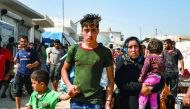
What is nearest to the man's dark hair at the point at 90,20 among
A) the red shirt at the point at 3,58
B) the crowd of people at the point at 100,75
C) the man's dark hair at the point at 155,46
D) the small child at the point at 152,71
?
the crowd of people at the point at 100,75

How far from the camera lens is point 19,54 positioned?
9.84 meters

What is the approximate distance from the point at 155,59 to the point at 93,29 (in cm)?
101

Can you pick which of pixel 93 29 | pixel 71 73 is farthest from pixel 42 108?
pixel 93 29

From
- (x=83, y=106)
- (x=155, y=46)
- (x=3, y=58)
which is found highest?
(x=155, y=46)

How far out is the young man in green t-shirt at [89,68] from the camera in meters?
4.79

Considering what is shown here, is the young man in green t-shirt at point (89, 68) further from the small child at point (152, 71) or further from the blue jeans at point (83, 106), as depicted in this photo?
the small child at point (152, 71)

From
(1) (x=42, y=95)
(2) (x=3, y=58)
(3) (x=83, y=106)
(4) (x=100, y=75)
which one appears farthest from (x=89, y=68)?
(2) (x=3, y=58)

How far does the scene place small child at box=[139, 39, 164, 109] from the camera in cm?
510

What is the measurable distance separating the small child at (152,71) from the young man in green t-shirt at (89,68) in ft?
1.40

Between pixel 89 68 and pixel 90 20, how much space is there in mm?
499

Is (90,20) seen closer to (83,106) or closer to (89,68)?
(89,68)

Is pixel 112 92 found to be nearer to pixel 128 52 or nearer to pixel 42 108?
pixel 128 52

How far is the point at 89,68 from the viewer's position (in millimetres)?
4793

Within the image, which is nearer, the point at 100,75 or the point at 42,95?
the point at 100,75
